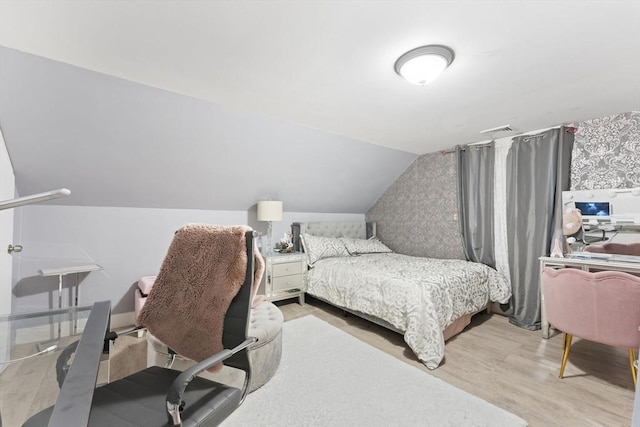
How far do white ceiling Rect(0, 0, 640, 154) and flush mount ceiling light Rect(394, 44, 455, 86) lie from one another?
0.06 metres

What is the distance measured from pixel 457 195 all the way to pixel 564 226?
1.21 meters

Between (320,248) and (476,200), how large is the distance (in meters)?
2.22

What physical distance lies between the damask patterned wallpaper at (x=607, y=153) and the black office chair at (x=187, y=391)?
11.6 ft

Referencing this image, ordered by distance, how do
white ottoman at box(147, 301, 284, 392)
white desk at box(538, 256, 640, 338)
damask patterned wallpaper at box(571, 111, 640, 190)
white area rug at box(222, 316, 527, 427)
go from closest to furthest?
white area rug at box(222, 316, 527, 427), white ottoman at box(147, 301, 284, 392), white desk at box(538, 256, 640, 338), damask patterned wallpaper at box(571, 111, 640, 190)

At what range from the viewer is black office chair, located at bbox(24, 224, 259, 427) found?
90cm

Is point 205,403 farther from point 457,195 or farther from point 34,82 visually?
point 457,195

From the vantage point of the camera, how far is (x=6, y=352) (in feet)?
3.22

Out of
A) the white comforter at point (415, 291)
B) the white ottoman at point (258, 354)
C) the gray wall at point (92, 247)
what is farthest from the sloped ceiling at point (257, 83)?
the white ottoman at point (258, 354)

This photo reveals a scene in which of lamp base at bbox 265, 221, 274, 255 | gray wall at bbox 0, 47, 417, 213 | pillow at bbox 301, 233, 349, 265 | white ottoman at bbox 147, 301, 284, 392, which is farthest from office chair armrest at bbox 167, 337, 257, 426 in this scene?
lamp base at bbox 265, 221, 274, 255

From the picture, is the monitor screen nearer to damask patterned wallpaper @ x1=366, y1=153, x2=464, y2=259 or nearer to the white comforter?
the white comforter

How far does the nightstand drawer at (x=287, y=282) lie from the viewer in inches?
142

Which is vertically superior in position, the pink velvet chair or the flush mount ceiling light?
the flush mount ceiling light

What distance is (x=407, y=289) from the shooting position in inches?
100

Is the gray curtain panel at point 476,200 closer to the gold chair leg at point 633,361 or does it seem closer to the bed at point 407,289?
the bed at point 407,289
